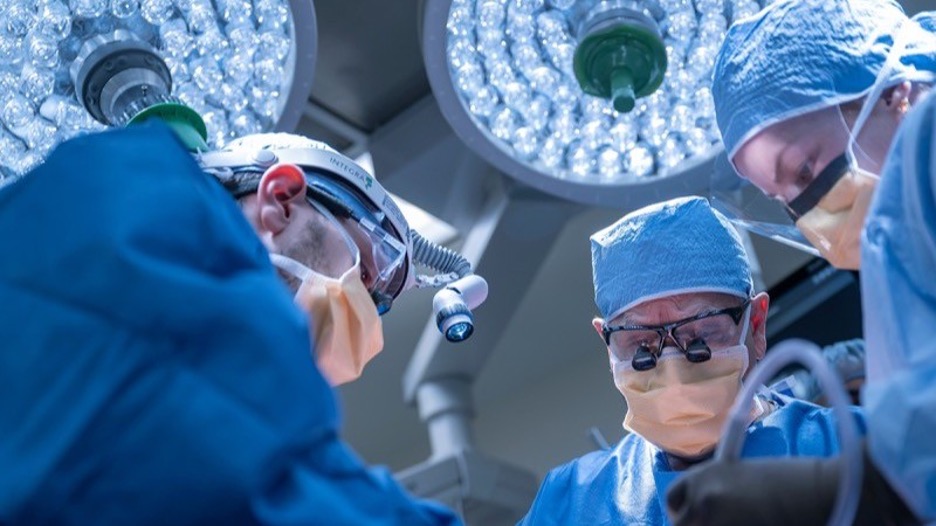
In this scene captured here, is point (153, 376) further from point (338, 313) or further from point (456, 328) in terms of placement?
point (456, 328)

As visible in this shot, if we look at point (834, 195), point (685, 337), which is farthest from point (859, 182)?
point (685, 337)

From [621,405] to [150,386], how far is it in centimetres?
305

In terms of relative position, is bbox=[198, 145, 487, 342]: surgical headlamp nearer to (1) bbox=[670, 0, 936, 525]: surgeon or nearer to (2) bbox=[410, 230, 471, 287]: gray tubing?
(2) bbox=[410, 230, 471, 287]: gray tubing

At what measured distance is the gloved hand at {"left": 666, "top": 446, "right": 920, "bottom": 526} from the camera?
1.11 metres

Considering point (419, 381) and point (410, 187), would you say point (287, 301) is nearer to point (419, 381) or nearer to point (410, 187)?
point (410, 187)

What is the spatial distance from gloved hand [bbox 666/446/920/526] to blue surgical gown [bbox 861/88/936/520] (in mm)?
37

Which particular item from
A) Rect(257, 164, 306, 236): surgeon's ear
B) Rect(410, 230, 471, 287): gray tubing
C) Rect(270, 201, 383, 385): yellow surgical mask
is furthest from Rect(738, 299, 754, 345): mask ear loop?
Rect(257, 164, 306, 236): surgeon's ear

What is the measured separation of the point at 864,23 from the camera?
188 centimetres

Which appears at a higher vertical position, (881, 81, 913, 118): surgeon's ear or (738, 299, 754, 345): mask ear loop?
(881, 81, 913, 118): surgeon's ear

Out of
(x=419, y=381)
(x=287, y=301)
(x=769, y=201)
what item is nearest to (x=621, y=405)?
(x=419, y=381)

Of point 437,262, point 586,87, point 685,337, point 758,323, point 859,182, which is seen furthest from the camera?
point 586,87

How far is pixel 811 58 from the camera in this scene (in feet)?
6.09

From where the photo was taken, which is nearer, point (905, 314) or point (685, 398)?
point (905, 314)

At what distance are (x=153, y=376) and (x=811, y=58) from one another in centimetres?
115
